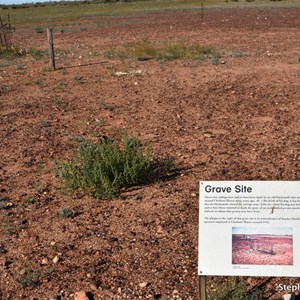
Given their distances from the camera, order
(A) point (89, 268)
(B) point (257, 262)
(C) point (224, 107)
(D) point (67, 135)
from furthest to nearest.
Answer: (C) point (224, 107) → (D) point (67, 135) → (A) point (89, 268) → (B) point (257, 262)

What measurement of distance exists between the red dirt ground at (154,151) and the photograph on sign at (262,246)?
2.96ft

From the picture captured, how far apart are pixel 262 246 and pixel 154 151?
3.87 meters

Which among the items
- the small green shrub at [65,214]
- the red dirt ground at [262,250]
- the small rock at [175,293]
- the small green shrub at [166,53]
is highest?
the red dirt ground at [262,250]

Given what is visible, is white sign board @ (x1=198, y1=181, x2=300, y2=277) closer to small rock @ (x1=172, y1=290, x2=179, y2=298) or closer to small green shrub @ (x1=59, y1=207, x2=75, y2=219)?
small rock @ (x1=172, y1=290, x2=179, y2=298)

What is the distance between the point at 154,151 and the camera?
6898 millimetres

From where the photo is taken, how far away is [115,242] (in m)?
4.66

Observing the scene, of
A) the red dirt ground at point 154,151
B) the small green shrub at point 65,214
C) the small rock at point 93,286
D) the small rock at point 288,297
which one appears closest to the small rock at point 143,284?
the red dirt ground at point 154,151

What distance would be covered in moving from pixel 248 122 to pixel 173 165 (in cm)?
239

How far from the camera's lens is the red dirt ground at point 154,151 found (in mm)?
4250

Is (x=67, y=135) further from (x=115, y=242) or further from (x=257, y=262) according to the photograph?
(x=257, y=262)

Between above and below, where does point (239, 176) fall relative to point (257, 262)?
below

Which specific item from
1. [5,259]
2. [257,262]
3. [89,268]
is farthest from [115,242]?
[257,262]

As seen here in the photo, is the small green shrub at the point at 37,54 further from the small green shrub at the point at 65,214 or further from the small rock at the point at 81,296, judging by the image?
the small rock at the point at 81,296

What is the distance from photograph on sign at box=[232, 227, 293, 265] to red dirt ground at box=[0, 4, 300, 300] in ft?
2.96
